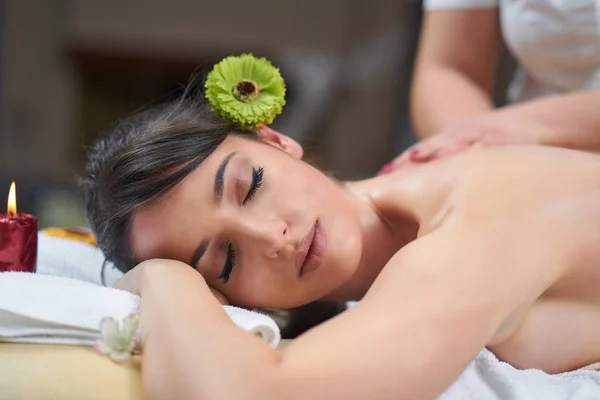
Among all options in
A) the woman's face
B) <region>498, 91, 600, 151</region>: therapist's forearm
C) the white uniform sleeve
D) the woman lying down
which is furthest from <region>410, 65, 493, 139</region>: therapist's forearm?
the woman's face

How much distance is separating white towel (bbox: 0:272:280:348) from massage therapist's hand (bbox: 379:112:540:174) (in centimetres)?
69

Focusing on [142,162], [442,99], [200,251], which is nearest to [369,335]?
[200,251]

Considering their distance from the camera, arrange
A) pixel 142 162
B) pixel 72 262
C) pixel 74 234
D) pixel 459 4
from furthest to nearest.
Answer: pixel 459 4 → pixel 74 234 → pixel 72 262 → pixel 142 162

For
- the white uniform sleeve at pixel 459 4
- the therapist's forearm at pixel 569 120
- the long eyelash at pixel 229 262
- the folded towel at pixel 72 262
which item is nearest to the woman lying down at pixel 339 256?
the long eyelash at pixel 229 262

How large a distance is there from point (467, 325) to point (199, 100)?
72 centimetres

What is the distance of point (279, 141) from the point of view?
148 centimetres

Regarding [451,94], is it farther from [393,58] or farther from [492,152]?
[393,58]

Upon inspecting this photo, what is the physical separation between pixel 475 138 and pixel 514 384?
67cm

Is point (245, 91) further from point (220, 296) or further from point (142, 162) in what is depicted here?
point (220, 296)

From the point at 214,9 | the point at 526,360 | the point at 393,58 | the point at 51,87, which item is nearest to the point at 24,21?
the point at 51,87

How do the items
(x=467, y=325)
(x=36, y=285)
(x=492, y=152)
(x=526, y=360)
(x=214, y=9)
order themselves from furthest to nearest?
(x=214, y=9), (x=492, y=152), (x=526, y=360), (x=36, y=285), (x=467, y=325)

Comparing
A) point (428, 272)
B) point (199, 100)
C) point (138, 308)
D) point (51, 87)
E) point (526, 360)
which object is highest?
point (199, 100)

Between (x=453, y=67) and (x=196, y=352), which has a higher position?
(x=453, y=67)

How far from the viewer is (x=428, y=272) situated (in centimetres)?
99
